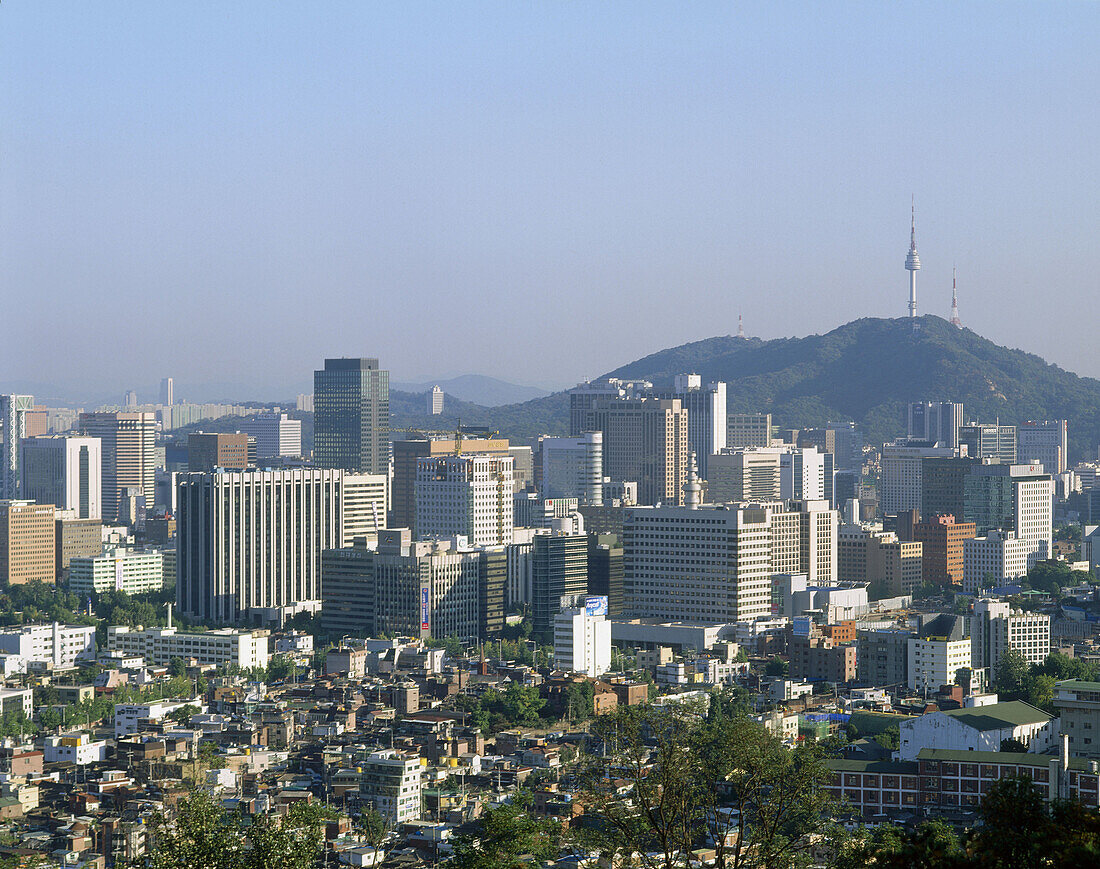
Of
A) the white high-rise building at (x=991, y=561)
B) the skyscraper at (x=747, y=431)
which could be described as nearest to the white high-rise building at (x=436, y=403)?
the skyscraper at (x=747, y=431)

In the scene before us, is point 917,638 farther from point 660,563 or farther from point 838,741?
point 838,741

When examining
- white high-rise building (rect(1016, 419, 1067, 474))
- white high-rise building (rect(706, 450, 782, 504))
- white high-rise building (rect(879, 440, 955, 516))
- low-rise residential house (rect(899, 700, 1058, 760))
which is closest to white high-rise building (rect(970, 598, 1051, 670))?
low-rise residential house (rect(899, 700, 1058, 760))

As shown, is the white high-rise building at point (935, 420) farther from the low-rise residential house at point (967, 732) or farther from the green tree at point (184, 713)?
the low-rise residential house at point (967, 732)

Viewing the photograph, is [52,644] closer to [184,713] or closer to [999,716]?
[184,713]

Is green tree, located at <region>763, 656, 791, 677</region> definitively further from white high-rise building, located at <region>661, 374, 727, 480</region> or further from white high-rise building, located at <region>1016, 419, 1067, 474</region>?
white high-rise building, located at <region>1016, 419, 1067, 474</region>

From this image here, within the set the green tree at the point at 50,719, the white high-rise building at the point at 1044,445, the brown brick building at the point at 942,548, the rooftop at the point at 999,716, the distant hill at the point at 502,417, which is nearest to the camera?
the rooftop at the point at 999,716

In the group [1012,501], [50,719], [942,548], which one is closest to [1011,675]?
[50,719]
